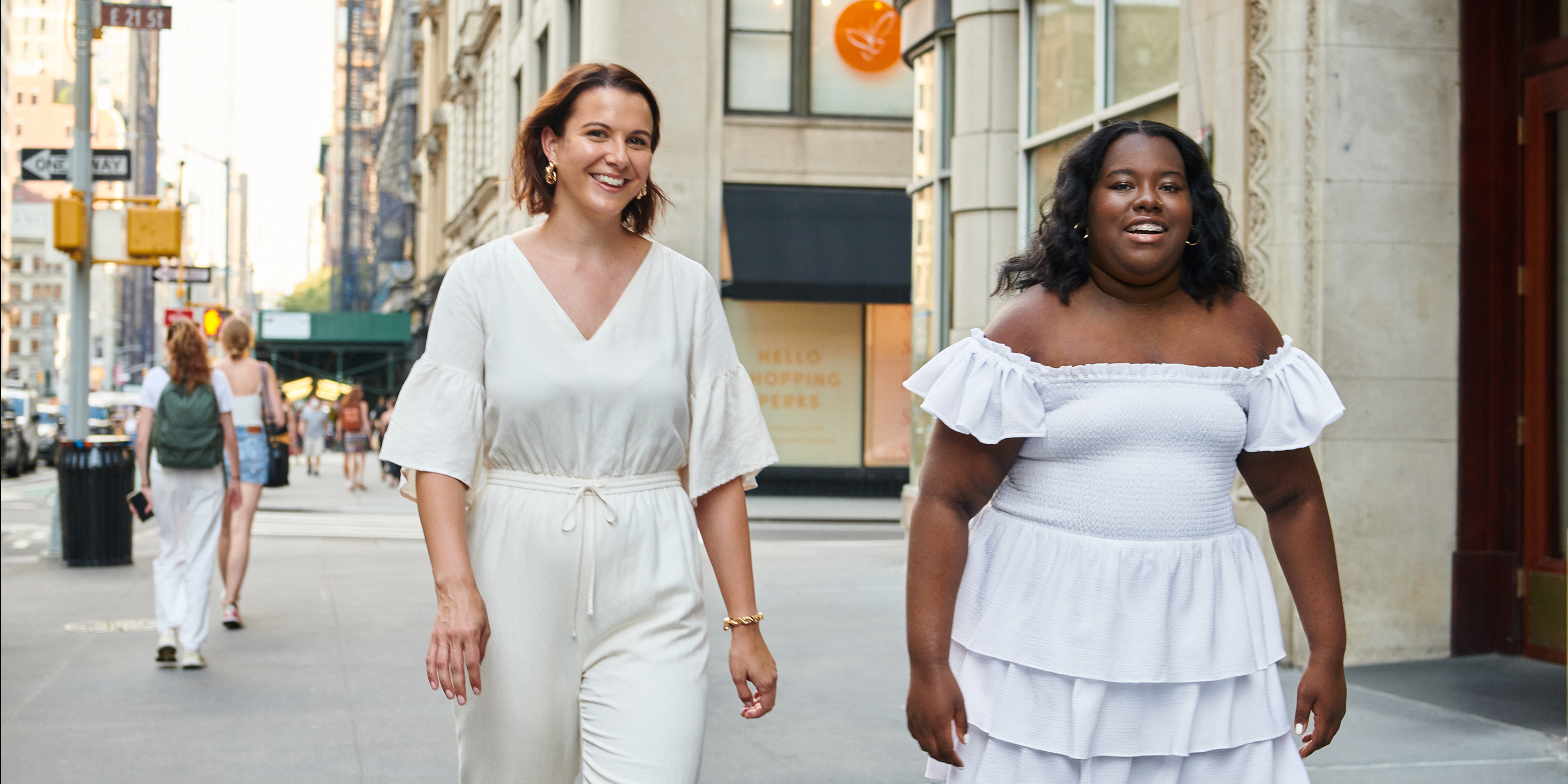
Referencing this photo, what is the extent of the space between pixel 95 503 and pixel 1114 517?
42.1ft

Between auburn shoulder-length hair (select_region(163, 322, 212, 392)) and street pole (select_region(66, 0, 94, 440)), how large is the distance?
6829 mm

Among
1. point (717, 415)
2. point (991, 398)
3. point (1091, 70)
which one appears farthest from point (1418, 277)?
point (991, 398)

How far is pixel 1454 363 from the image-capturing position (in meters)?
7.78

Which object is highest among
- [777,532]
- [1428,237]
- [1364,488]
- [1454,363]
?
[1428,237]

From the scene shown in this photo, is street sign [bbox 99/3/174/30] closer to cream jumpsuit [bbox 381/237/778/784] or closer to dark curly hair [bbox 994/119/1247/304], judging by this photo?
cream jumpsuit [bbox 381/237/778/784]

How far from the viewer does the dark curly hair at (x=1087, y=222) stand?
293 cm

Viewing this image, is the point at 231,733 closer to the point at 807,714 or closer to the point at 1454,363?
the point at 807,714

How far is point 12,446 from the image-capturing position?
34125mm

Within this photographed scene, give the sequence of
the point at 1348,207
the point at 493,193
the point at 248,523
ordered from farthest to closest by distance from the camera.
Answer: the point at 493,193, the point at 248,523, the point at 1348,207

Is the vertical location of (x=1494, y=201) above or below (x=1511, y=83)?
below

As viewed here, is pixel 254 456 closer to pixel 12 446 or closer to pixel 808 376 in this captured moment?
pixel 808 376

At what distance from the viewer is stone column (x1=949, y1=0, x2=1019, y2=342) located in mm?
12383

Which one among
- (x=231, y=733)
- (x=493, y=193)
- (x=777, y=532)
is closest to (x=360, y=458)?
(x=493, y=193)

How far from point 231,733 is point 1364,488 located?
5263 millimetres
